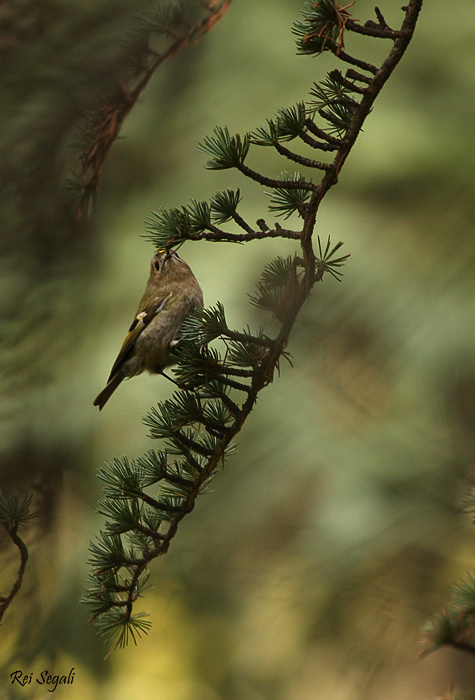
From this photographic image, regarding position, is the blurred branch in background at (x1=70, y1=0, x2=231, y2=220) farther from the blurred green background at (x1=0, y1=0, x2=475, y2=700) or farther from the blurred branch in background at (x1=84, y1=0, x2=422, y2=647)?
the blurred branch in background at (x1=84, y1=0, x2=422, y2=647)

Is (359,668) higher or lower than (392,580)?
lower

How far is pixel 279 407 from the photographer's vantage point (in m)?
2.80

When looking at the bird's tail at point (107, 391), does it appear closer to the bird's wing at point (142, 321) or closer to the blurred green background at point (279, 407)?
the bird's wing at point (142, 321)

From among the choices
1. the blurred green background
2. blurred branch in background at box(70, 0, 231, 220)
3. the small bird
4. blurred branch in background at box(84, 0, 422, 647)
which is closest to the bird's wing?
the small bird

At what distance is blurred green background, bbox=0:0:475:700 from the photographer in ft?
8.03

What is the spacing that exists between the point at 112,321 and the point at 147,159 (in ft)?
2.57

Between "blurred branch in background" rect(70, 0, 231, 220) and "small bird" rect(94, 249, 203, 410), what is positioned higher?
"blurred branch in background" rect(70, 0, 231, 220)

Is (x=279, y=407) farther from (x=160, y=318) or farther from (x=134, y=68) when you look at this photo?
(x=134, y=68)

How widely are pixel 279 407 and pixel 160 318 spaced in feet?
3.94

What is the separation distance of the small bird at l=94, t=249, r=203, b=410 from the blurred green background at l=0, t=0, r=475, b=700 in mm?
761

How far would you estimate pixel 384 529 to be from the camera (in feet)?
8.12

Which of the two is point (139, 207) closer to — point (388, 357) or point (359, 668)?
point (388, 357)

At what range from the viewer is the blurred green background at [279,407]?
2.45m

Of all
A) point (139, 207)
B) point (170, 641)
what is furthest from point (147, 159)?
point (170, 641)
